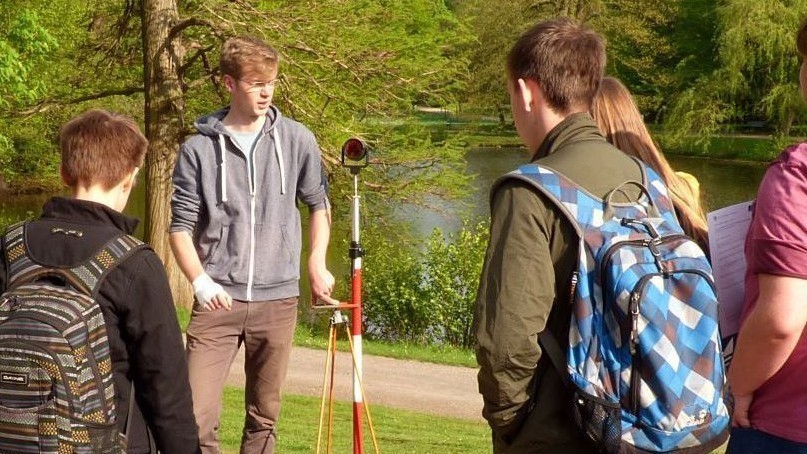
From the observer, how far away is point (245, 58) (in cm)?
456

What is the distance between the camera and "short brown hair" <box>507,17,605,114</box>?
280cm

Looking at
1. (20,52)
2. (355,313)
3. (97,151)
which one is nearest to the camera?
(97,151)

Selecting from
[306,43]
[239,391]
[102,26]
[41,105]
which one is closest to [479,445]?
[239,391]

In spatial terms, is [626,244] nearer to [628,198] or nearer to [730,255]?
[628,198]

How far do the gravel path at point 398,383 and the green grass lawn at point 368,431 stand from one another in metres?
0.63

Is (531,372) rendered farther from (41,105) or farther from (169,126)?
(41,105)

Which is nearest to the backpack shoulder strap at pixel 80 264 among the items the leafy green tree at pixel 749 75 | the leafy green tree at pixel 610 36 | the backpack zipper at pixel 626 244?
the backpack zipper at pixel 626 244

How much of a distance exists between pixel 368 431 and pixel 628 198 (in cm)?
645

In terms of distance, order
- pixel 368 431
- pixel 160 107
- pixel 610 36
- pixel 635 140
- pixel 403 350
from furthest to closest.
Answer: pixel 610 36
pixel 160 107
pixel 403 350
pixel 368 431
pixel 635 140

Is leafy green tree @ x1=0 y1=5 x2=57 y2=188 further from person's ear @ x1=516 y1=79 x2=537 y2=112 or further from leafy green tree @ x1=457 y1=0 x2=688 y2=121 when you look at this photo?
leafy green tree @ x1=457 y1=0 x2=688 y2=121

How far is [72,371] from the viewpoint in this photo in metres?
2.74

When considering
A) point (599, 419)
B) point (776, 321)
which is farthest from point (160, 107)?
point (776, 321)

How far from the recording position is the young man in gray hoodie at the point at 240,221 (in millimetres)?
4602

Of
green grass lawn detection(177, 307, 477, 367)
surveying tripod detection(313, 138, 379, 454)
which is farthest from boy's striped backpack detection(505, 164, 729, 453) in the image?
green grass lawn detection(177, 307, 477, 367)
